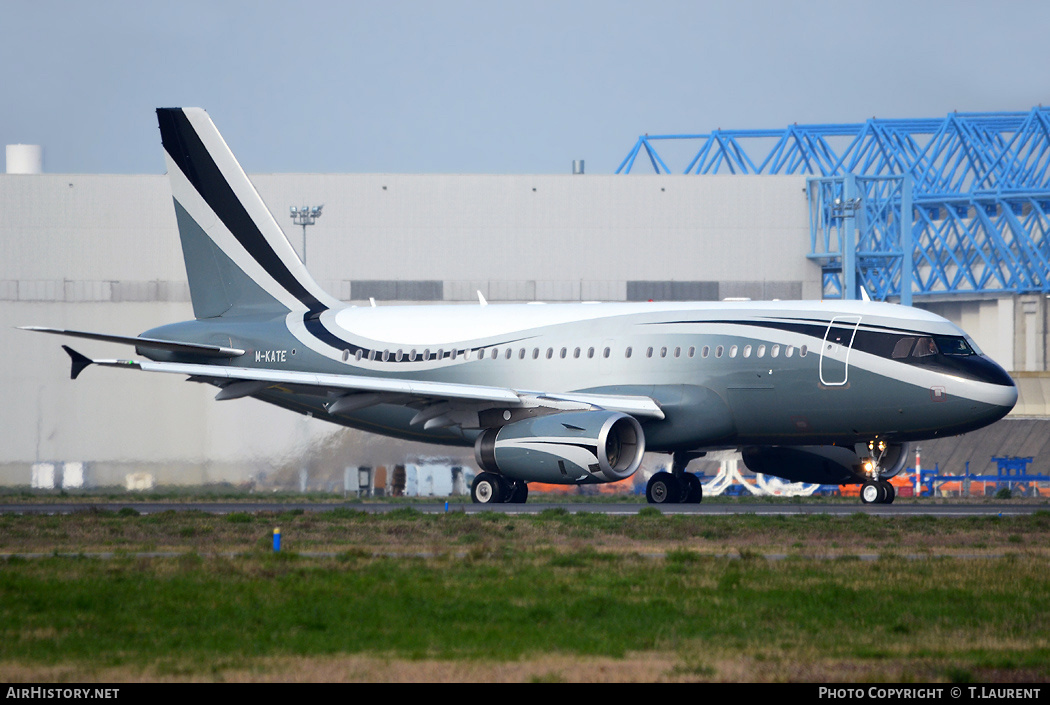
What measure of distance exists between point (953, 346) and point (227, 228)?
18.8m

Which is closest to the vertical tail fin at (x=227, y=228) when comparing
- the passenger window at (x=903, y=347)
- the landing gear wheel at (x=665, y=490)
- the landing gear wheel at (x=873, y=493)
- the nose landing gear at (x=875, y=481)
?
the landing gear wheel at (x=665, y=490)

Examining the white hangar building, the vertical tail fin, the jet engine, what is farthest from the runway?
the white hangar building

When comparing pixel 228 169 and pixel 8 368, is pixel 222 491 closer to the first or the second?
pixel 228 169

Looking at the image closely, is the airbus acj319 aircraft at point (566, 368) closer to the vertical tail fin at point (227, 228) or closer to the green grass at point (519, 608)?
the vertical tail fin at point (227, 228)

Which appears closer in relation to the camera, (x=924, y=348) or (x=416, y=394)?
(x=924, y=348)

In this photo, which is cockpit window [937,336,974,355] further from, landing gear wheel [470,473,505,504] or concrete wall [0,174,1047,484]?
concrete wall [0,174,1047,484]

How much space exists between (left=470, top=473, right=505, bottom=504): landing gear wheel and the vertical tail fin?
24.2 feet

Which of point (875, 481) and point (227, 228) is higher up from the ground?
point (227, 228)

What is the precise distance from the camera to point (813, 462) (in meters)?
31.7

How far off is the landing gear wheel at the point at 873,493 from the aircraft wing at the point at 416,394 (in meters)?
4.79

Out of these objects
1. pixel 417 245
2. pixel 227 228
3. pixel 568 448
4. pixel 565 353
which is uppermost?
pixel 417 245

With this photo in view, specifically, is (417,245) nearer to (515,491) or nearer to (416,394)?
(515,491)

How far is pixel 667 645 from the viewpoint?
37.1 ft

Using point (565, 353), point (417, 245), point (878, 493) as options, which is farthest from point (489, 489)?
point (417, 245)
